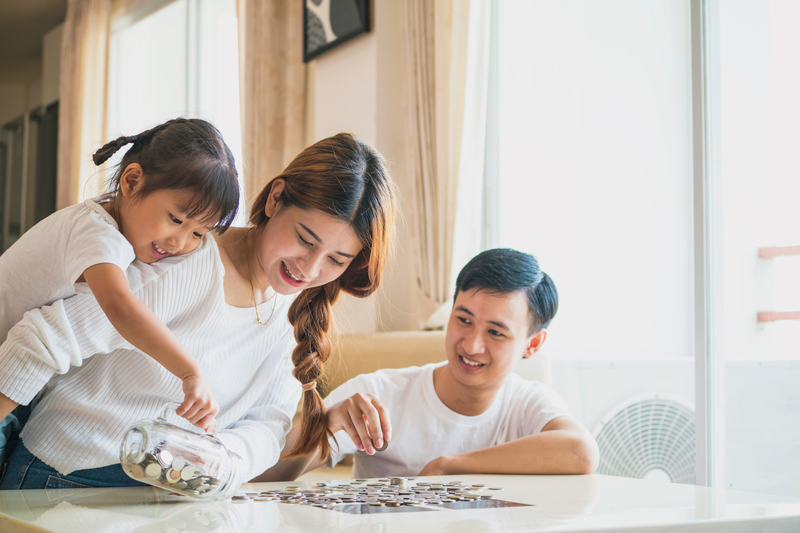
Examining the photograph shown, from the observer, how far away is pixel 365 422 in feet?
3.95

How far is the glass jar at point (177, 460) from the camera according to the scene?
0.80m

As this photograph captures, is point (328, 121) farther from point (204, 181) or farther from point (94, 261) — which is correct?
point (94, 261)

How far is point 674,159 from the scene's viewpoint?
8.09 ft

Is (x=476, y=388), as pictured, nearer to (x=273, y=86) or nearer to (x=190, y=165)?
(x=190, y=165)

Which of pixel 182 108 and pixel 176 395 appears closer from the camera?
pixel 176 395

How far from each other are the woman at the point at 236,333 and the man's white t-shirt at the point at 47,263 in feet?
0.18

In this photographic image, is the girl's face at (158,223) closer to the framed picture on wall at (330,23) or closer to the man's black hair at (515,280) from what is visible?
the man's black hair at (515,280)

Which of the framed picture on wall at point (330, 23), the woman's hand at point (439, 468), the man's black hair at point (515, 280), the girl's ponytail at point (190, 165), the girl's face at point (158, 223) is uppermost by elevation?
the framed picture on wall at point (330, 23)

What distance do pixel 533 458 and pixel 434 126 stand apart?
6.75ft

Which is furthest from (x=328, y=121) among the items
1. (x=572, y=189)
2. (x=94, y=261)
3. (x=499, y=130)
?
(x=94, y=261)

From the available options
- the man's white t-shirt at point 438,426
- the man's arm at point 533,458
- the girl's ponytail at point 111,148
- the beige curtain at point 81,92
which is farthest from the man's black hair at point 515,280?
the beige curtain at point 81,92

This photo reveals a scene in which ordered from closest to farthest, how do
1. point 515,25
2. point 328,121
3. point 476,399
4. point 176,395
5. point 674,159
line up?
point 176,395 < point 476,399 < point 674,159 < point 515,25 < point 328,121

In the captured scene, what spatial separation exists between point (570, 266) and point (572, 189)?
31cm

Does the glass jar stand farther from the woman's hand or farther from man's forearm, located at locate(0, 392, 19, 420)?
the woman's hand
